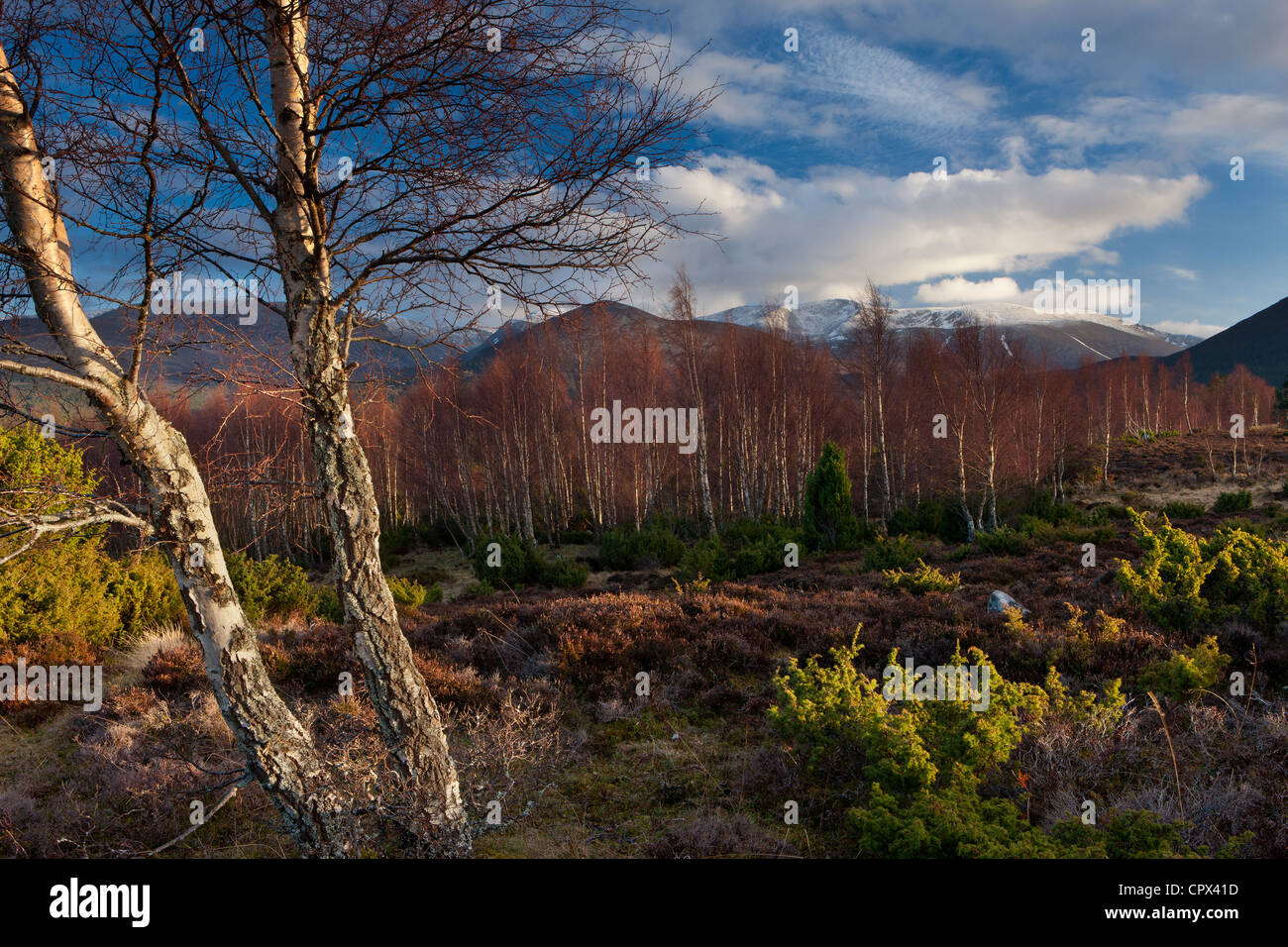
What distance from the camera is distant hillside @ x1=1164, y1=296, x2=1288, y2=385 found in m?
89.2

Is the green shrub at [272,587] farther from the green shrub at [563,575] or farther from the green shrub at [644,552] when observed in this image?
the green shrub at [644,552]

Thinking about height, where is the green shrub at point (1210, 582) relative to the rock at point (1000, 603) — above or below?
above

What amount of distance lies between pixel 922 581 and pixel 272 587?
1129 cm

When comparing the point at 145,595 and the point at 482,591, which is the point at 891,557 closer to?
the point at 482,591

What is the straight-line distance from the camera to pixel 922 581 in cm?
Result: 1012

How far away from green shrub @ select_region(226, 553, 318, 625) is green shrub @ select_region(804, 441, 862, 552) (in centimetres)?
1306

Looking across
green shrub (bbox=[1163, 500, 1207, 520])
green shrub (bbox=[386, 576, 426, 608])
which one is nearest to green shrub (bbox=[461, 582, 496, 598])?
green shrub (bbox=[386, 576, 426, 608])

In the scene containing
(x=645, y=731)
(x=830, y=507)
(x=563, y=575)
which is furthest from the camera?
(x=830, y=507)

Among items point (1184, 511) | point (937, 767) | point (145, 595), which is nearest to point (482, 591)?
point (145, 595)

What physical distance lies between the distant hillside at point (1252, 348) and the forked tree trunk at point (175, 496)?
114770 millimetres

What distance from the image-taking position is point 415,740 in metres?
3.26

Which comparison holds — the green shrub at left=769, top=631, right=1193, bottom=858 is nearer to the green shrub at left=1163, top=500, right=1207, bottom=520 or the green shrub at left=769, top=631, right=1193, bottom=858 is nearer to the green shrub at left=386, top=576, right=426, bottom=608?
the green shrub at left=386, top=576, right=426, bottom=608

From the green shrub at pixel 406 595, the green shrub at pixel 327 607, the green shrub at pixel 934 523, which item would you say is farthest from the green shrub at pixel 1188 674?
the green shrub at pixel 934 523

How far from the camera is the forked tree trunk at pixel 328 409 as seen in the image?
Result: 2.99 metres
